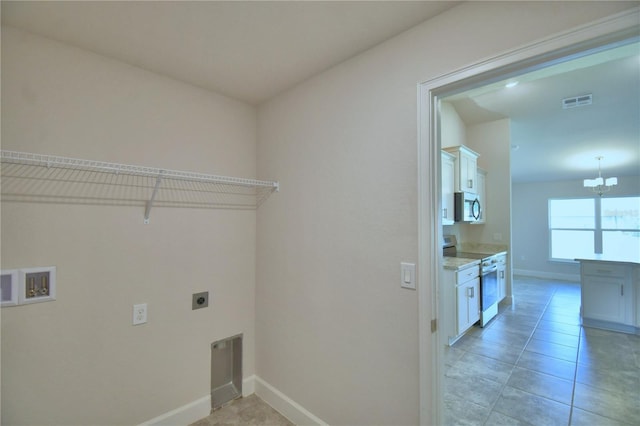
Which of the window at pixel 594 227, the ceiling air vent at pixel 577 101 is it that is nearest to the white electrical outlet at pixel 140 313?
the ceiling air vent at pixel 577 101

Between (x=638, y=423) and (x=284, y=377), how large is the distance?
2.54 meters

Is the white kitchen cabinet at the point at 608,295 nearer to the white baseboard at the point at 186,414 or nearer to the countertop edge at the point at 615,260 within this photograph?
the countertop edge at the point at 615,260

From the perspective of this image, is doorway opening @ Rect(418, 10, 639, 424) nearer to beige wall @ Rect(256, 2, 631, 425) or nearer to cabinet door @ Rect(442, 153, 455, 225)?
beige wall @ Rect(256, 2, 631, 425)

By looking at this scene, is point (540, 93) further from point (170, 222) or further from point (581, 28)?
point (170, 222)

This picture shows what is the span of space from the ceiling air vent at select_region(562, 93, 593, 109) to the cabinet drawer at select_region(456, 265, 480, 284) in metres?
2.38

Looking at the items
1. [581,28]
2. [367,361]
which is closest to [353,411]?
[367,361]

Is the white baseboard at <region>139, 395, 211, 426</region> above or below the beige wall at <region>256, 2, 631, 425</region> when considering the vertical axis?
below

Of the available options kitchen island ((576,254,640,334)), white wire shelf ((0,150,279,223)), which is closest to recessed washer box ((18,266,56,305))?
white wire shelf ((0,150,279,223))

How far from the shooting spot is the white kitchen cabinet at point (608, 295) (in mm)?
3514

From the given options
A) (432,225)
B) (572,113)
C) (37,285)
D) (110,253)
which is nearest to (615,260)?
(572,113)

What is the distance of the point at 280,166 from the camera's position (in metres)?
2.21

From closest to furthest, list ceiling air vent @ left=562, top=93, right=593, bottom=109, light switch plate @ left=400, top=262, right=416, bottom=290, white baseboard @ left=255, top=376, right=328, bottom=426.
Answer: light switch plate @ left=400, top=262, right=416, bottom=290 → white baseboard @ left=255, top=376, right=328, bottom=426 → ceiling air vent @ left=562, top=93, right=593, bottom=109

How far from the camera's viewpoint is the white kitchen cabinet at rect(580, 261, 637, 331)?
138 inches

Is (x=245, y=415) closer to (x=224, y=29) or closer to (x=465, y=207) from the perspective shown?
(x=224, y=29)
